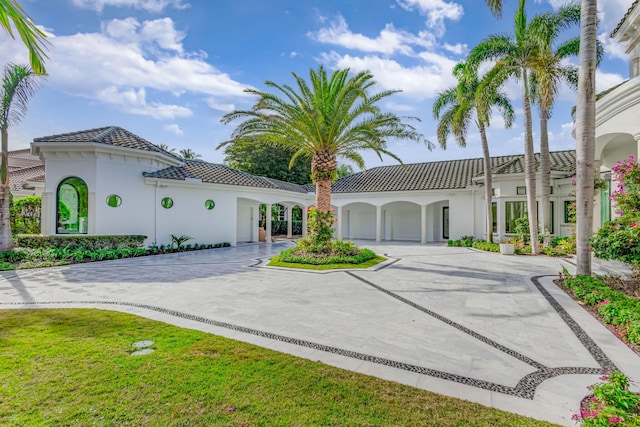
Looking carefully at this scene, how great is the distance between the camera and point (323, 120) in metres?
13.6

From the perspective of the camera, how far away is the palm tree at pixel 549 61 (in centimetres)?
1266

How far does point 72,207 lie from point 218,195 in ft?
24.2

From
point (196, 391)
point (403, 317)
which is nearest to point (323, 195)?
point (403, 317)

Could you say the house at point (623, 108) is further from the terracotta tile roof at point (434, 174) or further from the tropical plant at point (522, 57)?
the terracotta tile roof at point (434, 174)

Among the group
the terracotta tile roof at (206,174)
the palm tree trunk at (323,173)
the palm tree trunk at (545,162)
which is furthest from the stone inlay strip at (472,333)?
the terracotta tile roof at (206,174)

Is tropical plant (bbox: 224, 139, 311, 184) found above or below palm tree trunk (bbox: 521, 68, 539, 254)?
above

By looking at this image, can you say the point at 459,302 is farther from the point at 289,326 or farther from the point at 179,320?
the point at 179,320

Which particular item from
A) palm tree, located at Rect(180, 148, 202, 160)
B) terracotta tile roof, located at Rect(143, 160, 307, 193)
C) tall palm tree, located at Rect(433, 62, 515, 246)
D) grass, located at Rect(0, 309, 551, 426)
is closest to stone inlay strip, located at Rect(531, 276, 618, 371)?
grass, located at Rect(0, 309, 551, 426)

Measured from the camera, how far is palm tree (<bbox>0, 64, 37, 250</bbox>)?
1308 cm

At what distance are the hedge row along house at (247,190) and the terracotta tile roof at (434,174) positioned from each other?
9cm

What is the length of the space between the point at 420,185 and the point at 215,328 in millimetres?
21270

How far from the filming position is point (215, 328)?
5.61 metres

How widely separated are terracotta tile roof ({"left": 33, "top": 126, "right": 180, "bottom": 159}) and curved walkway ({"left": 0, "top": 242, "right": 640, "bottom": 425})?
669 centimetres

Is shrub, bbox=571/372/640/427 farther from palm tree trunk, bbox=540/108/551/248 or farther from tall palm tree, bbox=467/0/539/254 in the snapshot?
palm tree trunk, bbox=540/108/551/248
